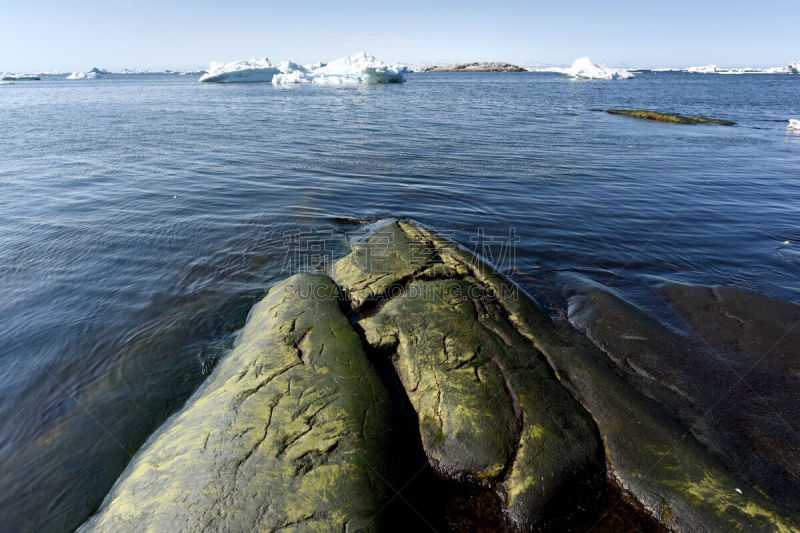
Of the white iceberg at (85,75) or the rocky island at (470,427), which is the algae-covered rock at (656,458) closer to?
the rocky island at (470,427)

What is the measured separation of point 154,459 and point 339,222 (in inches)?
325

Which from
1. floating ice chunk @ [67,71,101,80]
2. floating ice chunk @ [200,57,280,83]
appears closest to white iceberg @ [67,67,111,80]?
floating ice chunk @ [67,71,101,80]

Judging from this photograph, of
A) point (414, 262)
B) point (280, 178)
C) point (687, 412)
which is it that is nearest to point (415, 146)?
point (280, 178)

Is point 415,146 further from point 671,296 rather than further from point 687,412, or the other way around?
point 687,412

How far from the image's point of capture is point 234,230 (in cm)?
1097

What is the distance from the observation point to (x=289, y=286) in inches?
280

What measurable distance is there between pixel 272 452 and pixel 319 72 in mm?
96147

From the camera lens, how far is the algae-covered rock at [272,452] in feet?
10.7

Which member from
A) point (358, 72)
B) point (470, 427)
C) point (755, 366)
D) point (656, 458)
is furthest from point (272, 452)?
point (358, 72)

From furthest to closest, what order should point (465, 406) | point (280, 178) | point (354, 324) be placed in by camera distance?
point (280, 178)
point (354, 324)
point (465, 406)

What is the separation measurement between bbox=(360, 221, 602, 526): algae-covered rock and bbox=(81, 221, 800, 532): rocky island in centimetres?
2

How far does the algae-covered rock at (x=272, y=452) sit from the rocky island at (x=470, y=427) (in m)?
0.02

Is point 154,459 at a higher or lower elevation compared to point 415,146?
lower

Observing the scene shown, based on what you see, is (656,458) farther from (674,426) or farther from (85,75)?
(85,75)
